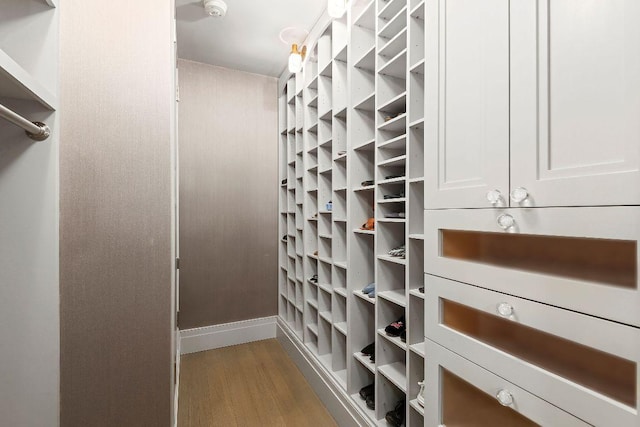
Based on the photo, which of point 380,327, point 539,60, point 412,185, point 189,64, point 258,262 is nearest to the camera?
point 539,60

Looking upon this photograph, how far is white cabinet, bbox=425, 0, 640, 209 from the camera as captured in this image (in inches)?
25.4

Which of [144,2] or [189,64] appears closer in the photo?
[144,2]

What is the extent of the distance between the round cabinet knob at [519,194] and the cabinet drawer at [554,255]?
34mm

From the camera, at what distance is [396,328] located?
1.59m

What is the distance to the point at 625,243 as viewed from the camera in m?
0.66

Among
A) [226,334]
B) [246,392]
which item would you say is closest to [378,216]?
[246,392]

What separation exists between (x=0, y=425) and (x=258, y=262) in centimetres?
239

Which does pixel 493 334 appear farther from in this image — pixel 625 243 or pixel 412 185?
pixel 412 185


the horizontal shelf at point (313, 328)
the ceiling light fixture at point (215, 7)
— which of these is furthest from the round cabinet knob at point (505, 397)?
the ceiling light fixture at point (215, 7)

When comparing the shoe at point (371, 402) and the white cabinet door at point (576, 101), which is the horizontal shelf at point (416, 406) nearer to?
the shoe at point (371, 402)

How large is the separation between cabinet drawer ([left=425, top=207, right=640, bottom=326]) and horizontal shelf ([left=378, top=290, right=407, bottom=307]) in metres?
0.51

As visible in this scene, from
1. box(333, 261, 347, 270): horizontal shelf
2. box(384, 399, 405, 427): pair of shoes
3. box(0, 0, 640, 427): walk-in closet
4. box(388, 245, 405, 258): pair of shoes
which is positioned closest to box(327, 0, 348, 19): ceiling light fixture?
box(0, 0, 640, 427): walk-in closet

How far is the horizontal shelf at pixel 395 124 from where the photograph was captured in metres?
1.53

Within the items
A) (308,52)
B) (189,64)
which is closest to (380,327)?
(308,52)
